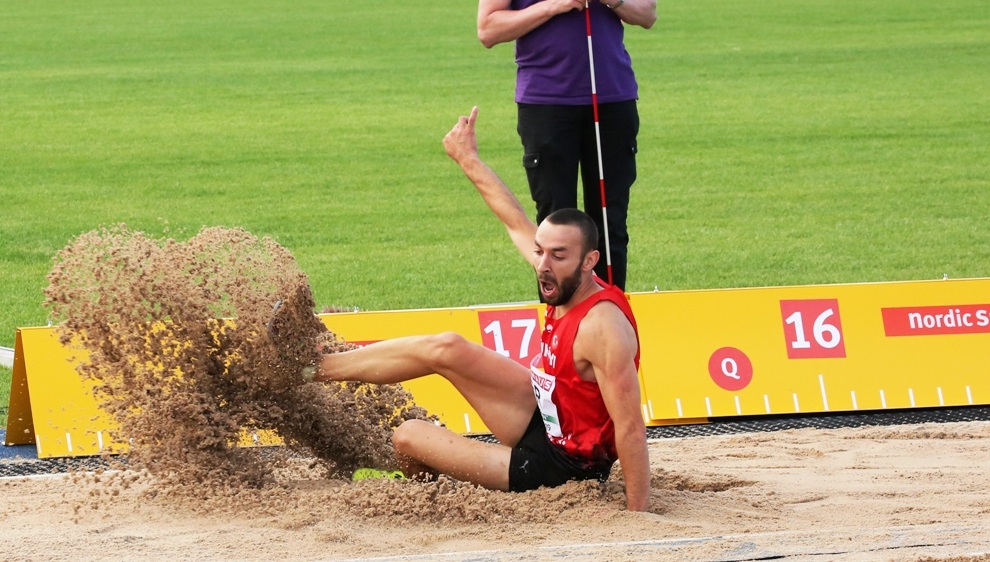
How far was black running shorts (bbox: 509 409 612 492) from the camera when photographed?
5.51 metres

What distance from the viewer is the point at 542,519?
17.2ft

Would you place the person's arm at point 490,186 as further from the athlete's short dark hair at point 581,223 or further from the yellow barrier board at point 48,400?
the yellow barrier board at point 48,400

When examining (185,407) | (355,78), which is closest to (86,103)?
(355,78)

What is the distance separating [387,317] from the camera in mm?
7273

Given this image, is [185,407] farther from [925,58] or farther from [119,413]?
[925,58]

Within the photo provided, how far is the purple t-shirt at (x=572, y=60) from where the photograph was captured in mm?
6879

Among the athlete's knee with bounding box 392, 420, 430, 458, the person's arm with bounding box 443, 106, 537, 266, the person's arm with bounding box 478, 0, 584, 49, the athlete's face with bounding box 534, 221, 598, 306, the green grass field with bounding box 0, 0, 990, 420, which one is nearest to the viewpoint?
the athlete's face with bounding box 534, 221, 598, 306

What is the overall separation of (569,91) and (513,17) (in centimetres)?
43

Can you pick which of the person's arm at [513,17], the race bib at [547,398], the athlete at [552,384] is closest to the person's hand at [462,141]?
the athlete at [552,384]

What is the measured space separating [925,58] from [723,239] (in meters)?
13.0

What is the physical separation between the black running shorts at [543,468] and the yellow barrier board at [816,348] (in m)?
1.81

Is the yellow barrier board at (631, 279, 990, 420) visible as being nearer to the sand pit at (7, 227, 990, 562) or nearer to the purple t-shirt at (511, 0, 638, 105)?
the sand pit at (7, 227, 990, 562)

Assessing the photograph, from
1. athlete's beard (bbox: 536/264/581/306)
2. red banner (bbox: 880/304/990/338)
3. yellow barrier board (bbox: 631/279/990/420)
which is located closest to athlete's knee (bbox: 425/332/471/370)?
athlete's beard (bbox: 536/264/581/306)

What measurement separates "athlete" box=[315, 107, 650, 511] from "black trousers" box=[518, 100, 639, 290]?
1.17 metres
